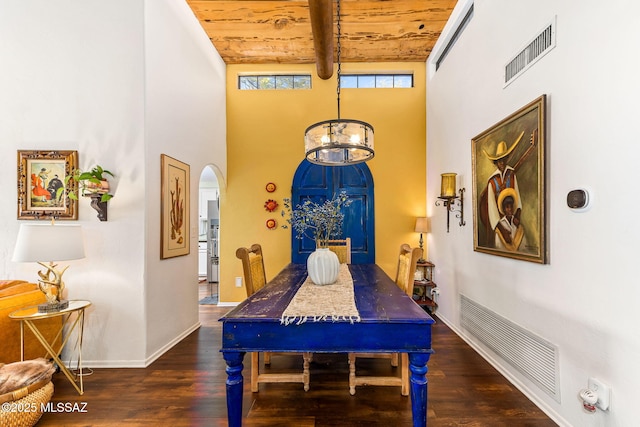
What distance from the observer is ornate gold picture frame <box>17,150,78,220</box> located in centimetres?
255

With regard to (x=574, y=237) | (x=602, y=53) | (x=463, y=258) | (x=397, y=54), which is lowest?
(x=463, y=258)

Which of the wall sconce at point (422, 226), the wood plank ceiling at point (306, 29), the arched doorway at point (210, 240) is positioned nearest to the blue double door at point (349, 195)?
the wall sconce at point (422, 226)

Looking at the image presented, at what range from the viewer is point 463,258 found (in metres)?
3.16

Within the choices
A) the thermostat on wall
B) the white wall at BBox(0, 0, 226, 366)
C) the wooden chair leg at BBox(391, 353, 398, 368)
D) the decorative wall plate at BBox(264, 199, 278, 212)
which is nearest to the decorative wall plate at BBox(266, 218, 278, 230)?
the decorative wall plate at BBox(264, 199, 278, 212)

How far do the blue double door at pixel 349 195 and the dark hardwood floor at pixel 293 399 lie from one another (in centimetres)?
193

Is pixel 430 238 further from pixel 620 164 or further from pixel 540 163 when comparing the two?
pixel 620 164

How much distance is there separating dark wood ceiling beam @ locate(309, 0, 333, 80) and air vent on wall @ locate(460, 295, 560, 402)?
3.17 meters

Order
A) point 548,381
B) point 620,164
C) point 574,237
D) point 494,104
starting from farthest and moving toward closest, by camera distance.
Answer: point 494,104
point 548,381
point 574,237
point 620,164

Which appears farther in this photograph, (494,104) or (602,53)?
(494,104)

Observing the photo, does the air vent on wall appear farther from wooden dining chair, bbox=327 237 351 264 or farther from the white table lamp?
the white table lamp

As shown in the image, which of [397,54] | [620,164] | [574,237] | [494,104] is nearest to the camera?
[620,164]

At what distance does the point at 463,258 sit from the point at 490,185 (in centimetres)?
94

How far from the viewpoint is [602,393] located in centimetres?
150

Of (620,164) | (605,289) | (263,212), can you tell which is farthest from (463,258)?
(263,212)
